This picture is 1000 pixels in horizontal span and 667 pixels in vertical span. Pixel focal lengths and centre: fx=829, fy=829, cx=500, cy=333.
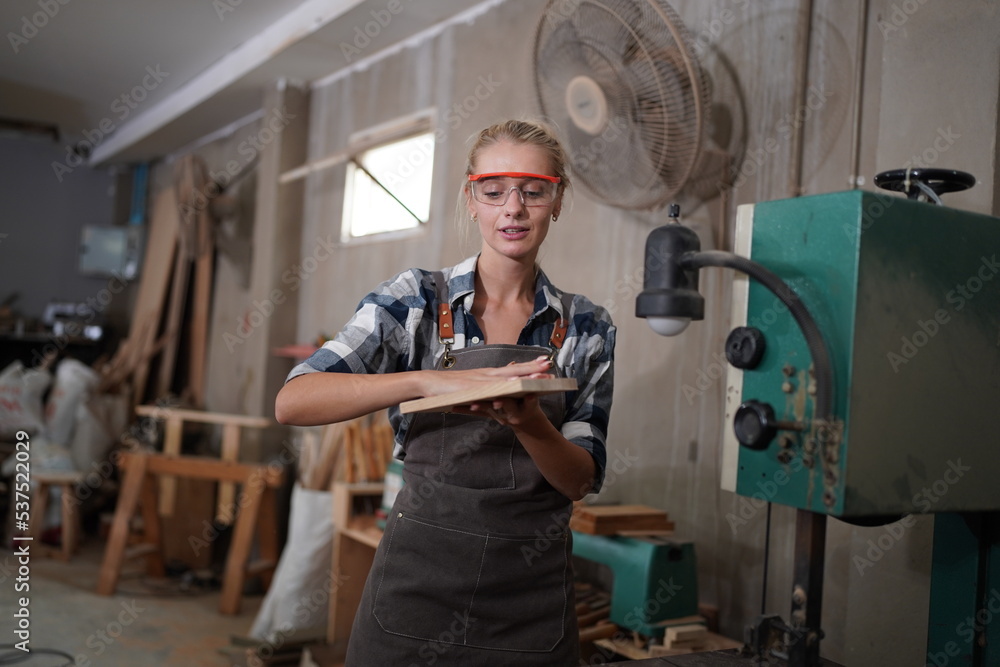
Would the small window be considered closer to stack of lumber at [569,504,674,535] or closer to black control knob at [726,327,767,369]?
stack of lumber at [569,504,674,535]

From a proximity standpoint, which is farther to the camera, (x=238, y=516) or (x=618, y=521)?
(x=238, y=516)

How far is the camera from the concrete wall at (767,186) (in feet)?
6.44

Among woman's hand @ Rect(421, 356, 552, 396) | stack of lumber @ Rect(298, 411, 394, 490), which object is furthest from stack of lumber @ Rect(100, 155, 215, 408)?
woman's hand @ Rect(421, 356, 552, 396)

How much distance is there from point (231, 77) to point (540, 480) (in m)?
4.54

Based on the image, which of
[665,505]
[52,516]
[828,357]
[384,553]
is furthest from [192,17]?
[828,357]

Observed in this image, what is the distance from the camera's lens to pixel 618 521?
2.42 m

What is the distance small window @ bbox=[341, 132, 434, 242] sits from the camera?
4.27 m

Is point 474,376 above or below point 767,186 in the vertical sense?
below

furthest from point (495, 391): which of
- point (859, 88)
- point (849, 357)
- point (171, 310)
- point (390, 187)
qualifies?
point (171, 310)

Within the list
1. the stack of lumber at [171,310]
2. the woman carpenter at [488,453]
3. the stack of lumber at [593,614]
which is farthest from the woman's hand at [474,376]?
the stack of lumber at [171,310]

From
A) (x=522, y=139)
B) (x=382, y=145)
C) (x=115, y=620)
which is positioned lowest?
(x=115, y=620)

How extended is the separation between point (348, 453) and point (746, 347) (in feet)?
8.13

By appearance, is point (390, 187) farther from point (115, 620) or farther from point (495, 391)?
point (495, 391)

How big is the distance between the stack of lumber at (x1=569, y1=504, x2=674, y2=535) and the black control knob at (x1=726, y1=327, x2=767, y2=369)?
114cm
